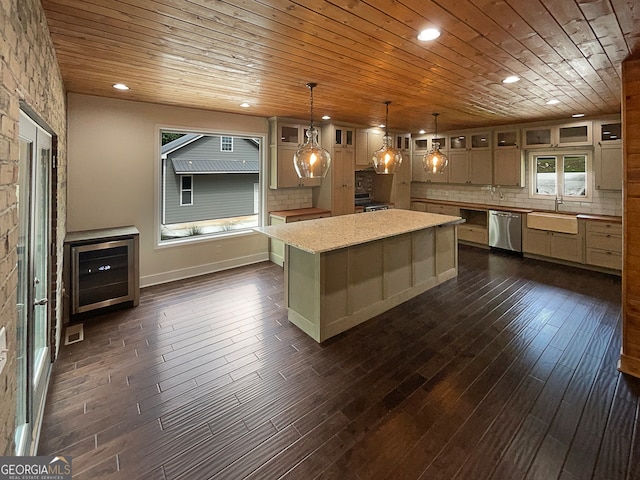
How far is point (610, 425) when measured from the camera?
6.82ft

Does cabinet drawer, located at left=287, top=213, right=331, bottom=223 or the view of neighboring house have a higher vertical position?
the view of neighboring house

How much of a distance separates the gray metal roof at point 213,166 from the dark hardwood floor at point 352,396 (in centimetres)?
318

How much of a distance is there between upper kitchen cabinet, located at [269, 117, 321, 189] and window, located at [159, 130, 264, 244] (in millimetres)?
278

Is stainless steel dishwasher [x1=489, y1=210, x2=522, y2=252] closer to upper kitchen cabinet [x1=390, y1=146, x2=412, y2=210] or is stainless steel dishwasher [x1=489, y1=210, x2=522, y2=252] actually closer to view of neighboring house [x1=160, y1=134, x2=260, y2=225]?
upper kitchen cabinet [x1=390, y1=146, x2=412, y2=210]


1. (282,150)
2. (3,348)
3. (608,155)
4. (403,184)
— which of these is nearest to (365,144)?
(403,184)

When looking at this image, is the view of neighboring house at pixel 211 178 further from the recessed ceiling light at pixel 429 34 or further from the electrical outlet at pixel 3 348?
the electrical outlet at pixel 3 348

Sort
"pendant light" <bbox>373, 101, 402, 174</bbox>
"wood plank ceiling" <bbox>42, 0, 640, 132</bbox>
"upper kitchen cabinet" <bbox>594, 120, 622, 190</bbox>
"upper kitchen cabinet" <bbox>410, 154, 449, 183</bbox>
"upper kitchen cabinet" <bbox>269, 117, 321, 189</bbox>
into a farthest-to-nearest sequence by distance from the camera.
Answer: "upper kitchen cabinet" <bbox>410, 154, 449, 183</bbox> < "upper kitchen cabinet" <bbox>269, 117, 321, 189</bbox> < "upper kitchen cabinet" <bbox>594, 120, 622, 190</bbox> < "pendant light" <bbox>373, 101, 402, 174</bbox> < "wood plank ceiling" <bbox>42, 0, 640, 132</bbox>

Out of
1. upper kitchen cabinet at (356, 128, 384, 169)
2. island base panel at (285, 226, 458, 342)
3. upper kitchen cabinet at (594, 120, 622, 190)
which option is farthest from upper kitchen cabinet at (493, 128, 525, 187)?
island base panel at (285, 226, 458, 342)

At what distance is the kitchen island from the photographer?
3205 mm

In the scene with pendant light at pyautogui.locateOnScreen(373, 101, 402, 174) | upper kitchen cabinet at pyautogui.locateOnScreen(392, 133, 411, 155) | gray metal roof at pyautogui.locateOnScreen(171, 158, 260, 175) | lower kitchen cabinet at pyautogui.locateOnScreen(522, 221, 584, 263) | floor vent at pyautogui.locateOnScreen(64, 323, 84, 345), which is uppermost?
upper kitchen cabinet at pyautogui.locateOnScreen(392, 133, 411, 155)

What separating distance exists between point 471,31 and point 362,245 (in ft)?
6.79

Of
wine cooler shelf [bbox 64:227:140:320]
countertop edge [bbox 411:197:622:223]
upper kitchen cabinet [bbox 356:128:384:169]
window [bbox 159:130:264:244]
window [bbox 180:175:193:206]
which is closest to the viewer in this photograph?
wine cooler shelf [bbox 64:227:140:320]

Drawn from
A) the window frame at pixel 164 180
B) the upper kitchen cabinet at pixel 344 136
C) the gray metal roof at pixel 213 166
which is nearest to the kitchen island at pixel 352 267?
the window frame at pixel 164 180

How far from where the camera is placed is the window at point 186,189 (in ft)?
20.7
